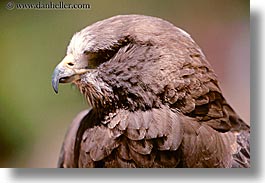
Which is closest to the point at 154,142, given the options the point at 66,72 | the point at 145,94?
the point at 145,94

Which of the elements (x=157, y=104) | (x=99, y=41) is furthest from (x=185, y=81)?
(x=99, y=41)

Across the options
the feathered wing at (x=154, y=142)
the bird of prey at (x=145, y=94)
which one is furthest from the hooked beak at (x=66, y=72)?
the feathered wing at (x=154, y=142)

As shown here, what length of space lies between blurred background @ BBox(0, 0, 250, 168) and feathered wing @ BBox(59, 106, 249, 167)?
0.10 meters

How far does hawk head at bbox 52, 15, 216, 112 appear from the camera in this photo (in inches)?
47.2

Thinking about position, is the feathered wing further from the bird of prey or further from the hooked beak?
the hooked beak

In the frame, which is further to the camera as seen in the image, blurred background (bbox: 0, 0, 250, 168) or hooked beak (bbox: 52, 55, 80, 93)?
blurred background (bbox: 0, 0, 250, 168)

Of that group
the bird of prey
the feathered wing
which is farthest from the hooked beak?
the feathered wing

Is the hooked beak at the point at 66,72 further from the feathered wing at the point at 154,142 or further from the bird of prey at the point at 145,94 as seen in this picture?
the feathered wing at the point at 154,142

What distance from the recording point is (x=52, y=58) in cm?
129

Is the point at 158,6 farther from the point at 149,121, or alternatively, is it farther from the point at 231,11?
the point at 149,121

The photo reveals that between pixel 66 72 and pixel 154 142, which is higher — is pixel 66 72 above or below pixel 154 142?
above

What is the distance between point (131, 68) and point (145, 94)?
7 centimetres

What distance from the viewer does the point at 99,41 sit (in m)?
1.20

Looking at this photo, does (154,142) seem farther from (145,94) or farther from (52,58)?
(52,58)
